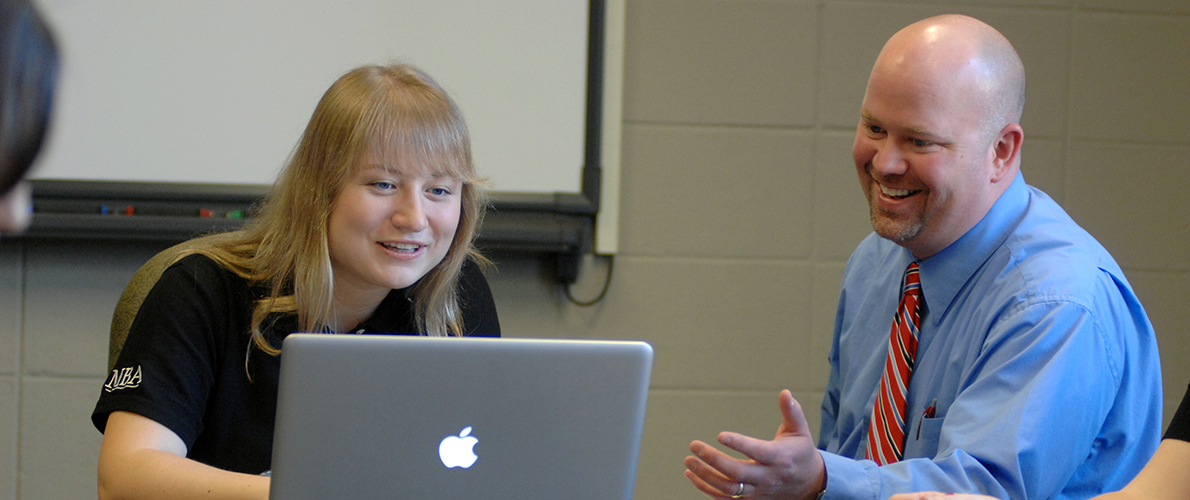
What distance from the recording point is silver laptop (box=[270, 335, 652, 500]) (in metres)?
0.92

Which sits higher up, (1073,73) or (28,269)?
(1073,73)

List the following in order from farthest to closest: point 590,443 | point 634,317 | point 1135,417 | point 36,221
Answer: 1. point 634,317
2. point 36,221
3. point 1135,417
4. point 590,443

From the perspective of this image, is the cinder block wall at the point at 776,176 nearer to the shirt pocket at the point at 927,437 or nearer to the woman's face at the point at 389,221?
the woman's face at the point at 389,221

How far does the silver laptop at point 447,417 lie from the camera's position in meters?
0.92

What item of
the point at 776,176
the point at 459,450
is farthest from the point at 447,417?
the point at 776,176

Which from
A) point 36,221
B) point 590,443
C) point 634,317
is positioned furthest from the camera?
point 634,317

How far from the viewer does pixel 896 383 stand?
1.51 metres

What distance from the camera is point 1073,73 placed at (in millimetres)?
2664

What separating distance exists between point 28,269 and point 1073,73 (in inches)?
112

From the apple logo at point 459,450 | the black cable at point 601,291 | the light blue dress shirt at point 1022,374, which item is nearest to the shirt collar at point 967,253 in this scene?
the light blue dress shirt at point 1022,374

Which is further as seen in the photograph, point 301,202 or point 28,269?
point 28,269

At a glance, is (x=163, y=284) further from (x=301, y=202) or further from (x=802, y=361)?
(x=802, y=361)

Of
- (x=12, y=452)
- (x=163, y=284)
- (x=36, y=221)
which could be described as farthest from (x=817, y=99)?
(x=12, y=452)

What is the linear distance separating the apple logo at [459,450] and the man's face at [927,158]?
0.88 metres
